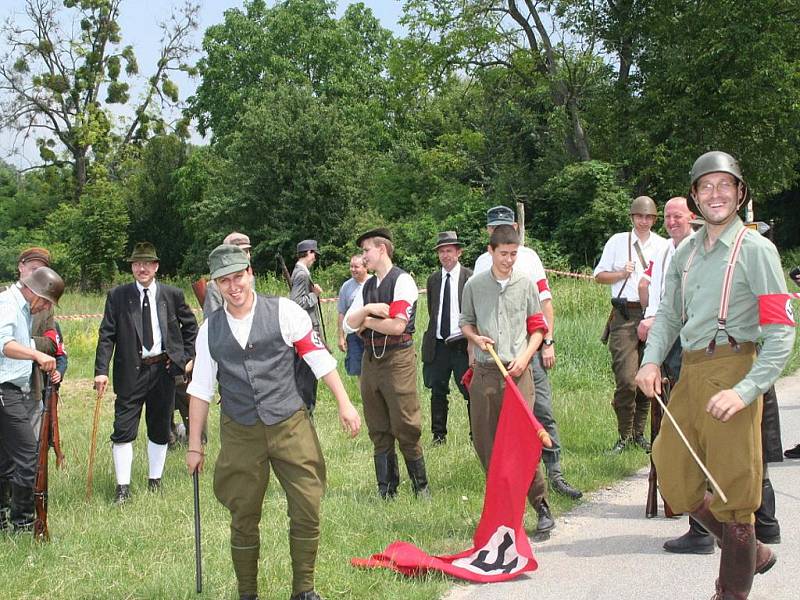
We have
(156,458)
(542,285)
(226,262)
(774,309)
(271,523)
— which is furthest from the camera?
(156,458)

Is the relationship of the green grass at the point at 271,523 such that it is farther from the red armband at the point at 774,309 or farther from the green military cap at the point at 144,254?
the red armband at the point at 774,309

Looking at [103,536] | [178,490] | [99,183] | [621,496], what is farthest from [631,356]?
[99,183]

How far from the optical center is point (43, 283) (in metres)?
6.30

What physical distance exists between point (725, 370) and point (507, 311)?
1.92 metres

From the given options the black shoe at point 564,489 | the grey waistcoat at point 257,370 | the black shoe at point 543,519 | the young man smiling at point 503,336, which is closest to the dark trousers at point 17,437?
the grey waistcoat at point 257,370

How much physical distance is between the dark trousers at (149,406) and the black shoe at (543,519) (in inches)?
139

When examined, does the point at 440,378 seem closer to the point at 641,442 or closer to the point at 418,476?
the point at 641,442

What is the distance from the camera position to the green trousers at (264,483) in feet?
15.5

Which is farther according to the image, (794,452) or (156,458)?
(794,452)

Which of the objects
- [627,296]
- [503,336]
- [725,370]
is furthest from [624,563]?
[627,296]

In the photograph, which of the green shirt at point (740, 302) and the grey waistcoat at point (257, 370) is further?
the grey waistcoat at point (257, 370)

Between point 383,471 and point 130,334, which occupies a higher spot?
point 130,334

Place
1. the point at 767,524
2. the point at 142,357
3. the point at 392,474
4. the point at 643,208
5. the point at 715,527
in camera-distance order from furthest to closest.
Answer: the point at 643,208 < the point at 142,357 < the point at 392,474 < the point at 767,524 < the point at 715,527

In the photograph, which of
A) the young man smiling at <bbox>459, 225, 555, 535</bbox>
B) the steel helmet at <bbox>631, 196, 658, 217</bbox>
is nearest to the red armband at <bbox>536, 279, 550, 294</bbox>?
the young man smiling at <bbox>459, 225, 555, 535</bbox>
